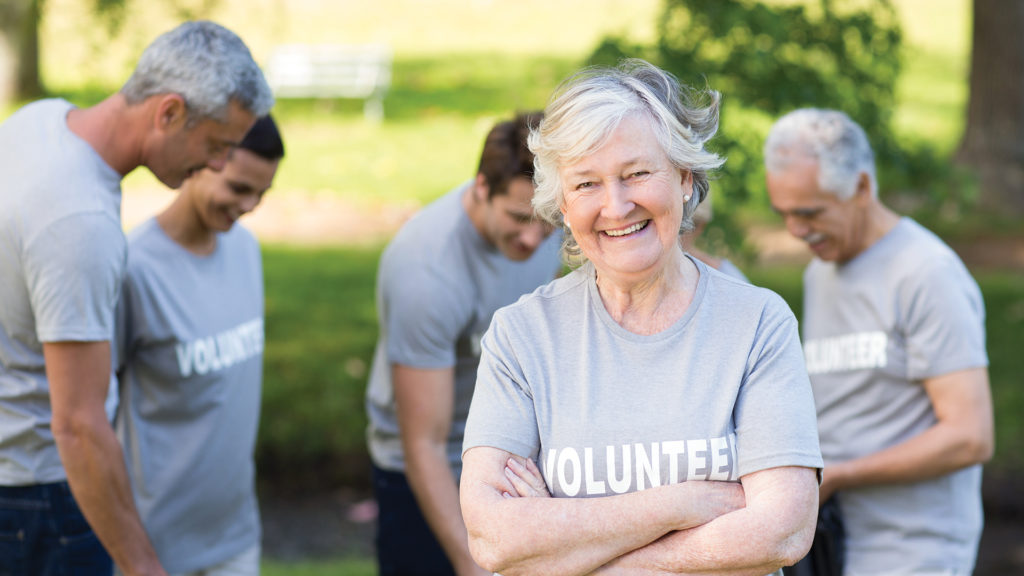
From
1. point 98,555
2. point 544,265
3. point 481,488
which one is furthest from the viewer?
point 544,265

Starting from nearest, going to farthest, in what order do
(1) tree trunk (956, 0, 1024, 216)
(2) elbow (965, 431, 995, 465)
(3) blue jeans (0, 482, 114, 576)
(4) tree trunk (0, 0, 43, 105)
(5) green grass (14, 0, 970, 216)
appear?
(3) blue jeans (0, 482, 114, 576) < (2) elbow (965, 431, 995, 465) < (4) tree trunk (0, 0, 43, 105) < (5) green grass (14, 0, 970, 216) < (1) tree trunk (956, 0, 1024, 216)

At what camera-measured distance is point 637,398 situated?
6.75 ft

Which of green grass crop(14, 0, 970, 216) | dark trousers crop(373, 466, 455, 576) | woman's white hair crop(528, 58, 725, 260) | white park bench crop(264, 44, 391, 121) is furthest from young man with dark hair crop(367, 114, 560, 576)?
white park bench crop(264, 44, 391, 121)

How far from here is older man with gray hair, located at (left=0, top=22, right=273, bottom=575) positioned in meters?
2.53

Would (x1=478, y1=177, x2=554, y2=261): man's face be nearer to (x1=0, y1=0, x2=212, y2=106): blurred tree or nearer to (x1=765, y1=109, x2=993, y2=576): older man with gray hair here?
(x1=765, y1=109, x2=993, y2=576): older man with gray hair

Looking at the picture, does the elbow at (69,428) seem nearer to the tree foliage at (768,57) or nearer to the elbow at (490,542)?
the elbow at (490,542)

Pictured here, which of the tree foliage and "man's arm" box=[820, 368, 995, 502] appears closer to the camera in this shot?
"man's arm" box=[820, 368, 995, 502]

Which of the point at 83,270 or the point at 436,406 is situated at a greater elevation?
the point at 83,270

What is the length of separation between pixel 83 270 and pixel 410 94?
12.9 metres

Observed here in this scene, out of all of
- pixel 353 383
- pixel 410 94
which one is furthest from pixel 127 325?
pixel 410 94

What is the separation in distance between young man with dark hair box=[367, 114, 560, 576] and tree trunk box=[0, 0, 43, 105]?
293 centimetres

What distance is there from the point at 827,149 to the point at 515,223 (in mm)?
946

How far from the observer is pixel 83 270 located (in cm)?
252

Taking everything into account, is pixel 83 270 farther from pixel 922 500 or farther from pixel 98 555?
pixel 922 500
